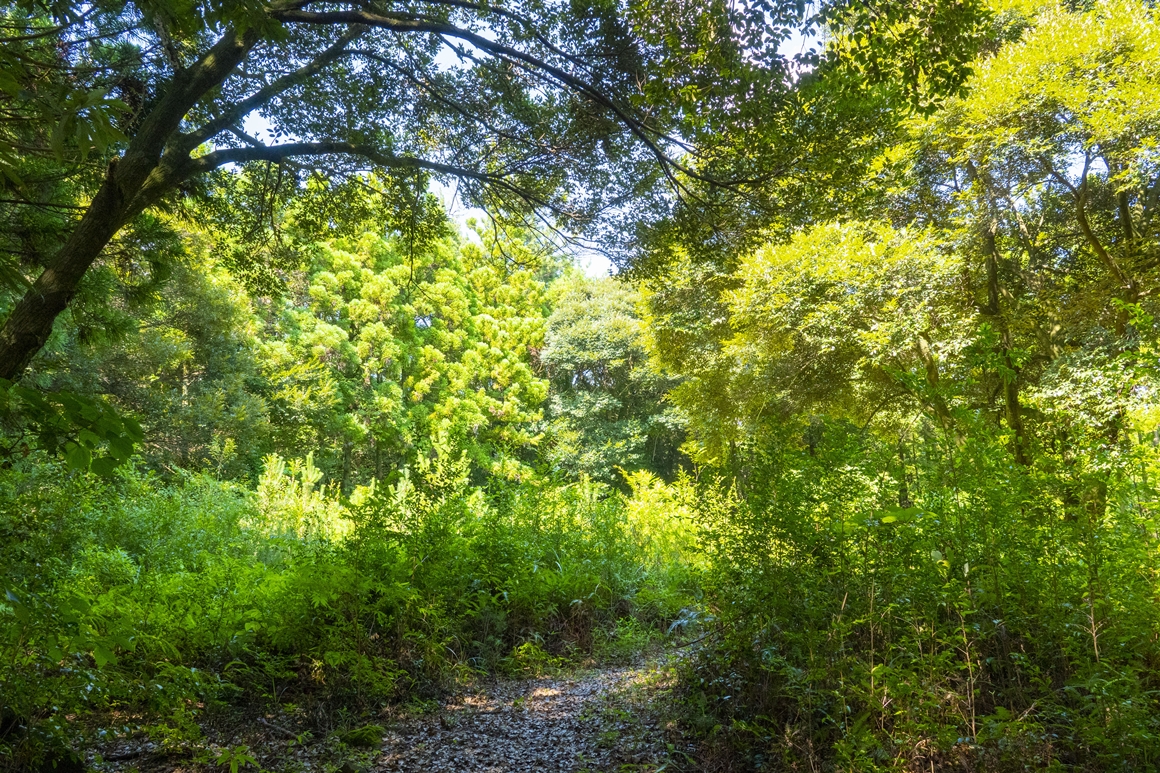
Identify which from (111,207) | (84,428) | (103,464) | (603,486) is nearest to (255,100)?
(111,207)

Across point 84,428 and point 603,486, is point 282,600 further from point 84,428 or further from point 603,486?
point 603,486

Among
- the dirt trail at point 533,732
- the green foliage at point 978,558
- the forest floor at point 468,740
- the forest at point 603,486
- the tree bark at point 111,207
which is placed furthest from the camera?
the dirt trail at point 533,732

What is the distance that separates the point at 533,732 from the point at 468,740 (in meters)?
0.40

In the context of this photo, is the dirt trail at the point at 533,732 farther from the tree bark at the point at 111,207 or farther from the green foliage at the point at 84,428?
the tree bark at the point at 111,207

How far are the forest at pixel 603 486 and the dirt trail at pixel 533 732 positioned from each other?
3cm

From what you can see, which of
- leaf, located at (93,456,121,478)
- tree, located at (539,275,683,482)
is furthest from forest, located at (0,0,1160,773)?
tree, located at (539,275,683,482)

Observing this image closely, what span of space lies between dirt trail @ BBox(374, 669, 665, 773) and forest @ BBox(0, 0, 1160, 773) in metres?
0.03

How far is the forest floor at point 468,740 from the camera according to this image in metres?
3.04

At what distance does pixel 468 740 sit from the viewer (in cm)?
367

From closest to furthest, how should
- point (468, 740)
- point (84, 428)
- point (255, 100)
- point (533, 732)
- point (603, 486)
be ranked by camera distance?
point (84, 428), point (468, 740), point (533, 732), point (255, 100), point (603, 486)

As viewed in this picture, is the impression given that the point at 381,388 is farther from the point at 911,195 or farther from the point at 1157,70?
the point at 1157,70

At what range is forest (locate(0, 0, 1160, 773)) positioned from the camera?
8.32 ft

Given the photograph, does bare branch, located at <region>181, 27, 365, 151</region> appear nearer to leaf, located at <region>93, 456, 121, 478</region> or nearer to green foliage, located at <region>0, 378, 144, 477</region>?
green foliage, located at <region>0, 378, 144, 477</region>

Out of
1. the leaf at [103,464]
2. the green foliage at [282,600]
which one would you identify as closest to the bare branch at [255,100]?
the green foliage at [282,600]
